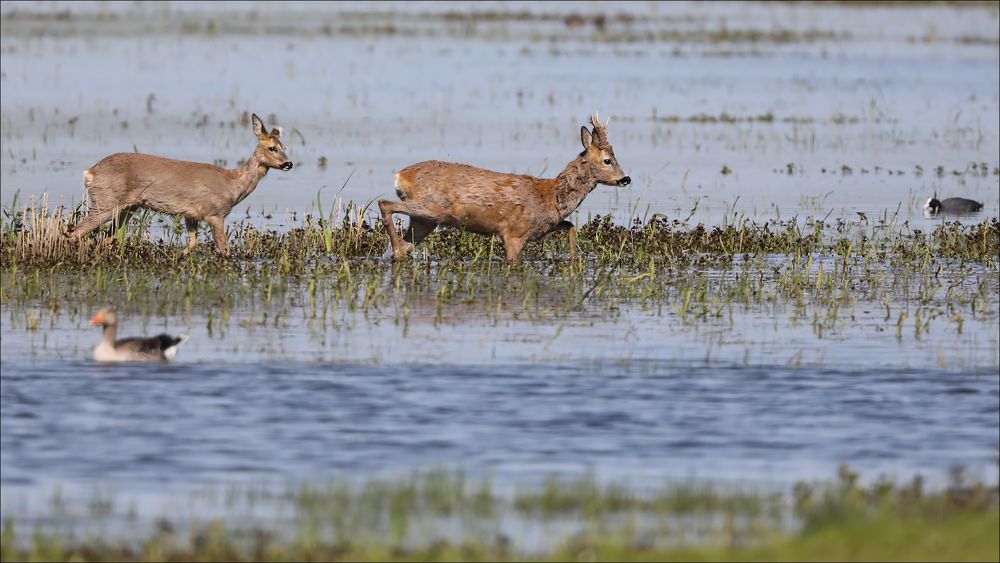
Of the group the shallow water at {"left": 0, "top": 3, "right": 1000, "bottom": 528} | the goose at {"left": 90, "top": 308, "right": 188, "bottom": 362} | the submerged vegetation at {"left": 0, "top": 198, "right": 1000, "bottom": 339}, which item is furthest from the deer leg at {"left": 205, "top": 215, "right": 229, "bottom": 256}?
the goose at {"left": 90, "top": 308, "right": 188, "bottom": 362}

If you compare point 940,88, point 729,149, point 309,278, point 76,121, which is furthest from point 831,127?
point 309,278

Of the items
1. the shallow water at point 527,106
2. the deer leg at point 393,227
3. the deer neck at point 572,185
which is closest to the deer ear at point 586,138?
the deer neck at point 572,185

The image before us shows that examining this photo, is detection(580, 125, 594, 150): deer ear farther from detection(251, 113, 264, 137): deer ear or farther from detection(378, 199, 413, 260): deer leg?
detection(251, 113, 264, 137): deer ear

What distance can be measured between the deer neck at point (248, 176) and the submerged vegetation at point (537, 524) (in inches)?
399

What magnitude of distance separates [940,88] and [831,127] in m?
9.65

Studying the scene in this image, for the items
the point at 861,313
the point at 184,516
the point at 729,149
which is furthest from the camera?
the point at 729,149

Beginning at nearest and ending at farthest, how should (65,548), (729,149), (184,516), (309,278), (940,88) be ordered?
(65,548)
(184,516)
(309,278)
(729,149)
(940,88)

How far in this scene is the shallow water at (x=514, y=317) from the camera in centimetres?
1140

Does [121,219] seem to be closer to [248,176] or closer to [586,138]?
[248,176]

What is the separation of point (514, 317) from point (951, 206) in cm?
1120

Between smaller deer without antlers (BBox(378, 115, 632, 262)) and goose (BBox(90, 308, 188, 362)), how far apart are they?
5838mm

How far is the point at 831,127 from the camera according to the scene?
3797 centimetres

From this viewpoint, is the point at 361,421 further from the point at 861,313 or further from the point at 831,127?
the point at 831,127

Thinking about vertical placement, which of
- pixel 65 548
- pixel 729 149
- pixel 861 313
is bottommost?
pixel 65 548
